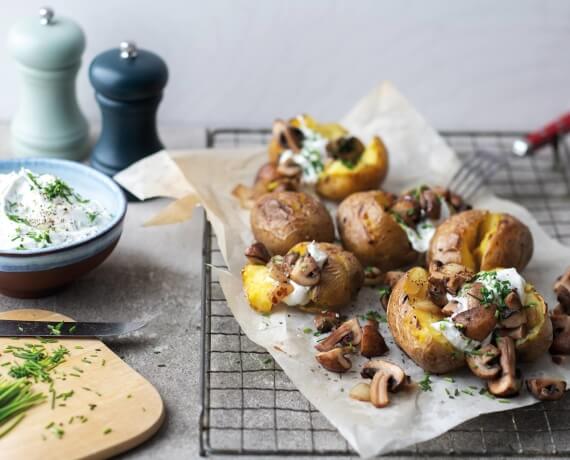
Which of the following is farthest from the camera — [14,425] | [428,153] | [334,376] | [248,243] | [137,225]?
[428,153]

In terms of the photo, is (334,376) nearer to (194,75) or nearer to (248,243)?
(248,243)

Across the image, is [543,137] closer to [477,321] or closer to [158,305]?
[477,321]

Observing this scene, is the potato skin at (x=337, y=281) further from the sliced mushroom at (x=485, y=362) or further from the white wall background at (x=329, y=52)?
the white wall background at (x=329, y=52)

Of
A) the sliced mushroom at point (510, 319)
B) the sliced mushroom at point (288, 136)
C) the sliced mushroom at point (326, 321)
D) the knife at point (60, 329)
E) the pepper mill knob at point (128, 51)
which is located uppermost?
the pepper mill knob at point (128, 51)

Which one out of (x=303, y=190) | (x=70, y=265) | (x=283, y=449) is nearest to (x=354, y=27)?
(x=303, y=190)

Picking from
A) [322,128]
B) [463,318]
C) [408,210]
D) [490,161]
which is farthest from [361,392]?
[490,161]

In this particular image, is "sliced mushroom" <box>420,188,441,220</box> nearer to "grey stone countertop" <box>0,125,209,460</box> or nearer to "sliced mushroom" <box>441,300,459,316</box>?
"sliced mushroom" <box>441,300,459,316</box>

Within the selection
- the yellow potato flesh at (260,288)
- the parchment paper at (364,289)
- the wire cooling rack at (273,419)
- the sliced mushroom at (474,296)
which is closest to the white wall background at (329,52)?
the parchment paper at (364,289)
